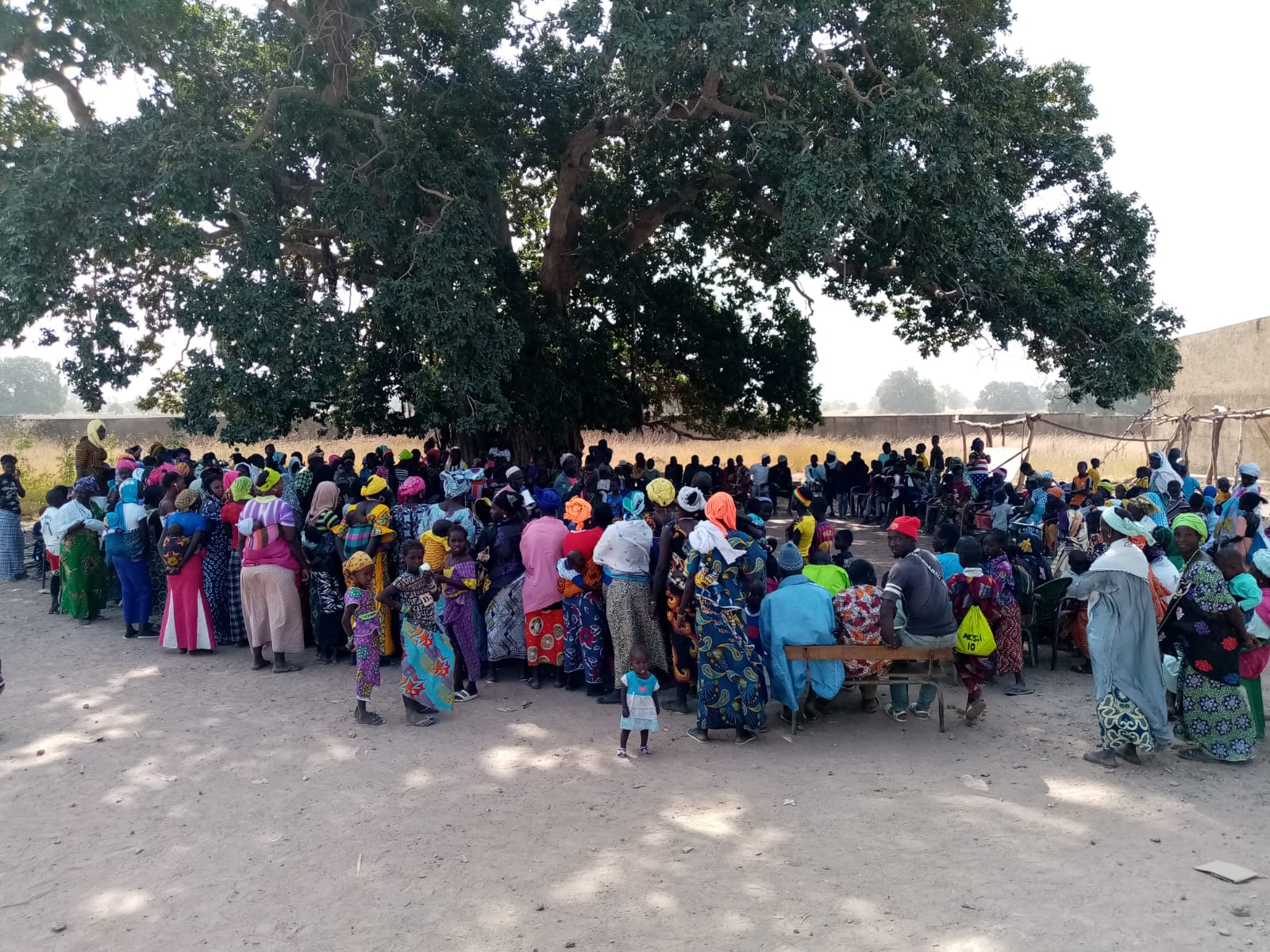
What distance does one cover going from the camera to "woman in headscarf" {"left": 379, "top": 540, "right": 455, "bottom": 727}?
6867mm

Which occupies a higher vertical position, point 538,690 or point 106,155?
point 106,155

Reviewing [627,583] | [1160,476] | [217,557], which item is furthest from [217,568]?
[1160,476]

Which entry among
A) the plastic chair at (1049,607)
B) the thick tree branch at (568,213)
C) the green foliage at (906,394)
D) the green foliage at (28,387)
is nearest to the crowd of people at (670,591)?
the plastic chair at (1049,607)

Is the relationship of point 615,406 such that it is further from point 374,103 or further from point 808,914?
point 808,914

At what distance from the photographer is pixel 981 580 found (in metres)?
6.73

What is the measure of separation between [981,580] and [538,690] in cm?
360

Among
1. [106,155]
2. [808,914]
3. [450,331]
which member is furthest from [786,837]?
[106,155]

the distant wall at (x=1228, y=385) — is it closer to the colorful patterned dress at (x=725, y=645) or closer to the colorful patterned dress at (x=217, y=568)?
the colorful patterned dress at (x=725, y=645)

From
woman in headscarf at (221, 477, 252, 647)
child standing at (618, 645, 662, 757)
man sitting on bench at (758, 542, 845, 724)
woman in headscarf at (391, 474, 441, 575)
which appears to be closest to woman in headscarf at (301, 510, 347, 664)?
woman in headscarf at (391, 474, 441, 575)

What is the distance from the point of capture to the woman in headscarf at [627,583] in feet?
23.3

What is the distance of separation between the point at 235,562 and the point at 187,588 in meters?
0.48

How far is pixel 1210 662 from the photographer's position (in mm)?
5910

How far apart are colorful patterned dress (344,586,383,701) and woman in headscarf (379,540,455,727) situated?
168 mm

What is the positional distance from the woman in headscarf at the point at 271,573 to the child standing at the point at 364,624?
68.4 inches
